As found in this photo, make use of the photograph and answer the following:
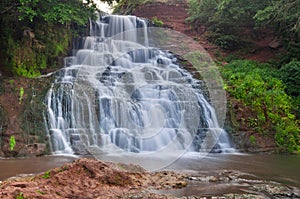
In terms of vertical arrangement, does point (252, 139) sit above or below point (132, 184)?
below

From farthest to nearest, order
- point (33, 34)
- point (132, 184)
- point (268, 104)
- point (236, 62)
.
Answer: point (236, 62) < point (33, 34) < point (268, 104) < point (132, 184)

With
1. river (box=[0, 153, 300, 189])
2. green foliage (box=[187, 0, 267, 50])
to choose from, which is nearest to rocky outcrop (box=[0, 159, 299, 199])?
river (box=[0, 153, 300, 189])

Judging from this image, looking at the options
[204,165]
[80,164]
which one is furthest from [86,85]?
[80,164]

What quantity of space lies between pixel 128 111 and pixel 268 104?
5129 millimetres

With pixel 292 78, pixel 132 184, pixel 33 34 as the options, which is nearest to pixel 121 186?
pixel 132 184

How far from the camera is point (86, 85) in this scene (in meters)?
10.3

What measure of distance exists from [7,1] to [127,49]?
601 cm

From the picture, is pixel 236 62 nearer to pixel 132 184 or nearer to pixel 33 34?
pixel 33 34

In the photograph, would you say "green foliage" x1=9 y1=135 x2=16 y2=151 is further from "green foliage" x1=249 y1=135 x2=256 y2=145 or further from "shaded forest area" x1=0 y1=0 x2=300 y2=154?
"green foliage" x1=249 y1=135 x2=256 y2=145

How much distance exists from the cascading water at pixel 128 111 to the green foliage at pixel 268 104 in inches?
58.2

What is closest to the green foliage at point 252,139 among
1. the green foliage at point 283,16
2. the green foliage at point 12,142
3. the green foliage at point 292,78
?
the green foliage at point 292,78

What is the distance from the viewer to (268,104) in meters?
11.2

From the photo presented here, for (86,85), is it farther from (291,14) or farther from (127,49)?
(291,14)

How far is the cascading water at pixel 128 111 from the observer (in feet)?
28.6
